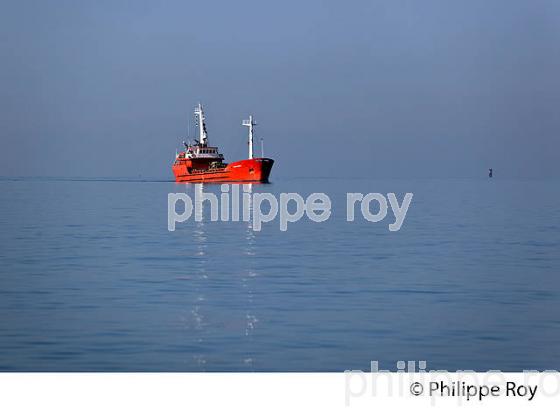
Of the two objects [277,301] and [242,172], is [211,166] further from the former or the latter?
[277,301]

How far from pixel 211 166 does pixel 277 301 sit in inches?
3315

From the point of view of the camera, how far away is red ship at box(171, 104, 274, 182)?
93.0m

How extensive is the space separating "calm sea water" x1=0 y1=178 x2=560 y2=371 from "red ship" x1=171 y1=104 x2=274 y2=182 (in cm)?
5914

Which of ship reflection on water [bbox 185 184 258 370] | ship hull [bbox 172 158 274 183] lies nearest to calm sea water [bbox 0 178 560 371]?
ship reflection on water [bbox 185 184 258 370]

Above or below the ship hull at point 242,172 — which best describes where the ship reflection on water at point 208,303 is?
below

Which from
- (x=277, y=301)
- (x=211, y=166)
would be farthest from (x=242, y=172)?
(x=277, y=301)

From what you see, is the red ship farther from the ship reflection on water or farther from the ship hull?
the ship reflection on water

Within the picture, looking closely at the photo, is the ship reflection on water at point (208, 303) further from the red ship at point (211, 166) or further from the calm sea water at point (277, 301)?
the red ship at point (211, 166)

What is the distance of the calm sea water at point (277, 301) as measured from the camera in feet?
44.6

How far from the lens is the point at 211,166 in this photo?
101875 millimetres

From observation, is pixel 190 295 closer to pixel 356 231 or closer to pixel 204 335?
pixel 204 335

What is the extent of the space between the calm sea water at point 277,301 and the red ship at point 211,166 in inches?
2328

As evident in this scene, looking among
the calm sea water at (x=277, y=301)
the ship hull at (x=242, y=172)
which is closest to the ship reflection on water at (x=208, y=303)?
the calm sea water at (x=277, y=301)

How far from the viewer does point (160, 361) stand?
43.4 ft
